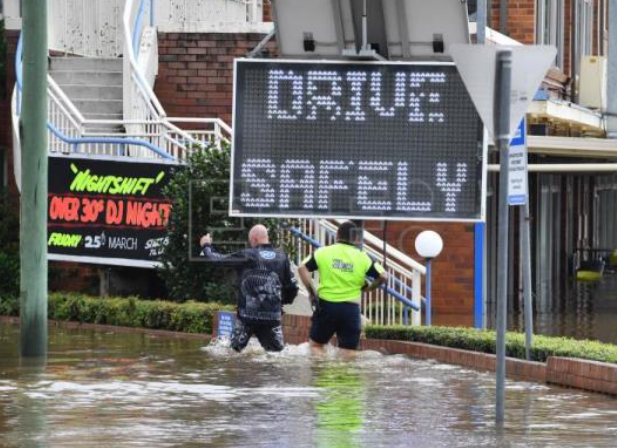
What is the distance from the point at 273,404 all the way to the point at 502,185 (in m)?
2.61

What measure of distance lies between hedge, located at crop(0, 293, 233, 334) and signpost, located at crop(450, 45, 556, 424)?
25.8 feet

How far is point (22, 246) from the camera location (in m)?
16.0

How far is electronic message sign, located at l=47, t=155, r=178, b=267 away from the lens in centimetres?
2152

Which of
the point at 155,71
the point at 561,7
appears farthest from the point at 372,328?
the point at 561,7

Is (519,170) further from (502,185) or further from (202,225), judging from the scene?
(202,225)

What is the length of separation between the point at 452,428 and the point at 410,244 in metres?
12.9

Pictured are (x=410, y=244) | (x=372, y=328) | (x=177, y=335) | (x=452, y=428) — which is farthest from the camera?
(x=410, y=244)

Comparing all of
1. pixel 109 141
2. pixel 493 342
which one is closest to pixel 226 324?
pixel 493 342

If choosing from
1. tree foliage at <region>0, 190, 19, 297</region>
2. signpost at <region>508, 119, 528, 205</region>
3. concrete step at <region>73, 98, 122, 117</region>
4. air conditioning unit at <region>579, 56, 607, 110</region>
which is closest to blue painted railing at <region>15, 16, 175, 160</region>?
tree foliage at <region>0, 190, 19, 297</region>

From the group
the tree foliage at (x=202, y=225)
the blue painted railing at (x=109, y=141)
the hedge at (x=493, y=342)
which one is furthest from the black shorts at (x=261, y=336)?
the blue painted railing at (x=109, y=141)

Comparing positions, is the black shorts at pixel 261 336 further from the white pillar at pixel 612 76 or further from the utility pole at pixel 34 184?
the white pillar at pixel 612 76

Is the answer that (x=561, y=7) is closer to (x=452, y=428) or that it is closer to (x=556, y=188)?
(x=556, y=188)

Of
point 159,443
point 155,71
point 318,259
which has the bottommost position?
point 159,443

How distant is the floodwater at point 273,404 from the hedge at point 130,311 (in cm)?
192
